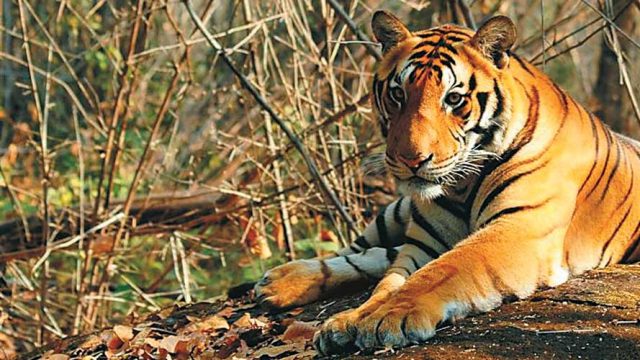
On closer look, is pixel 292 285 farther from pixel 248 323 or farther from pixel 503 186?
pixel 503 186

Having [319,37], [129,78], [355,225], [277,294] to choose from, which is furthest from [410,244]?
[319,37]

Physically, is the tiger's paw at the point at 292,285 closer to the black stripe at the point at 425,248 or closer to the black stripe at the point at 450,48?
the black stripe at the point at 425,248

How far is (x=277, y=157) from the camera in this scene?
674 cm

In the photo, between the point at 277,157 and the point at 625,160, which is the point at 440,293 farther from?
the point at 277,157

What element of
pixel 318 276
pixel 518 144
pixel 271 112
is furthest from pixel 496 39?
pixel 271 112

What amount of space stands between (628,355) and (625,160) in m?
1.52

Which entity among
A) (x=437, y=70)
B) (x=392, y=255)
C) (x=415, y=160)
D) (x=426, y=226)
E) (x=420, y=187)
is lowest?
(x=392, y=255)

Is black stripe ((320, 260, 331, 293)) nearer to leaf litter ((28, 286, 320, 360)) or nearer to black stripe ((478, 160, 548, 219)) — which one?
leaf litter ((28, 286, 320, 360))

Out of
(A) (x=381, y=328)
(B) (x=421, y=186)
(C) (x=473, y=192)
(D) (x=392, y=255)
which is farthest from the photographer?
(D) (x=392, y=255)

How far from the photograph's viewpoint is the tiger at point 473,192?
12.0 ft

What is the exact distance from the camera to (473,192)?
13.9 ft

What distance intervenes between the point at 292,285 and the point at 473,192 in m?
0.90

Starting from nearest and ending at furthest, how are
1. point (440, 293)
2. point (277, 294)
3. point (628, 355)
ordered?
point (628, 355) → point (440, 293) → point (277, 294)

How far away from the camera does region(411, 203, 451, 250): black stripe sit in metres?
4.46
